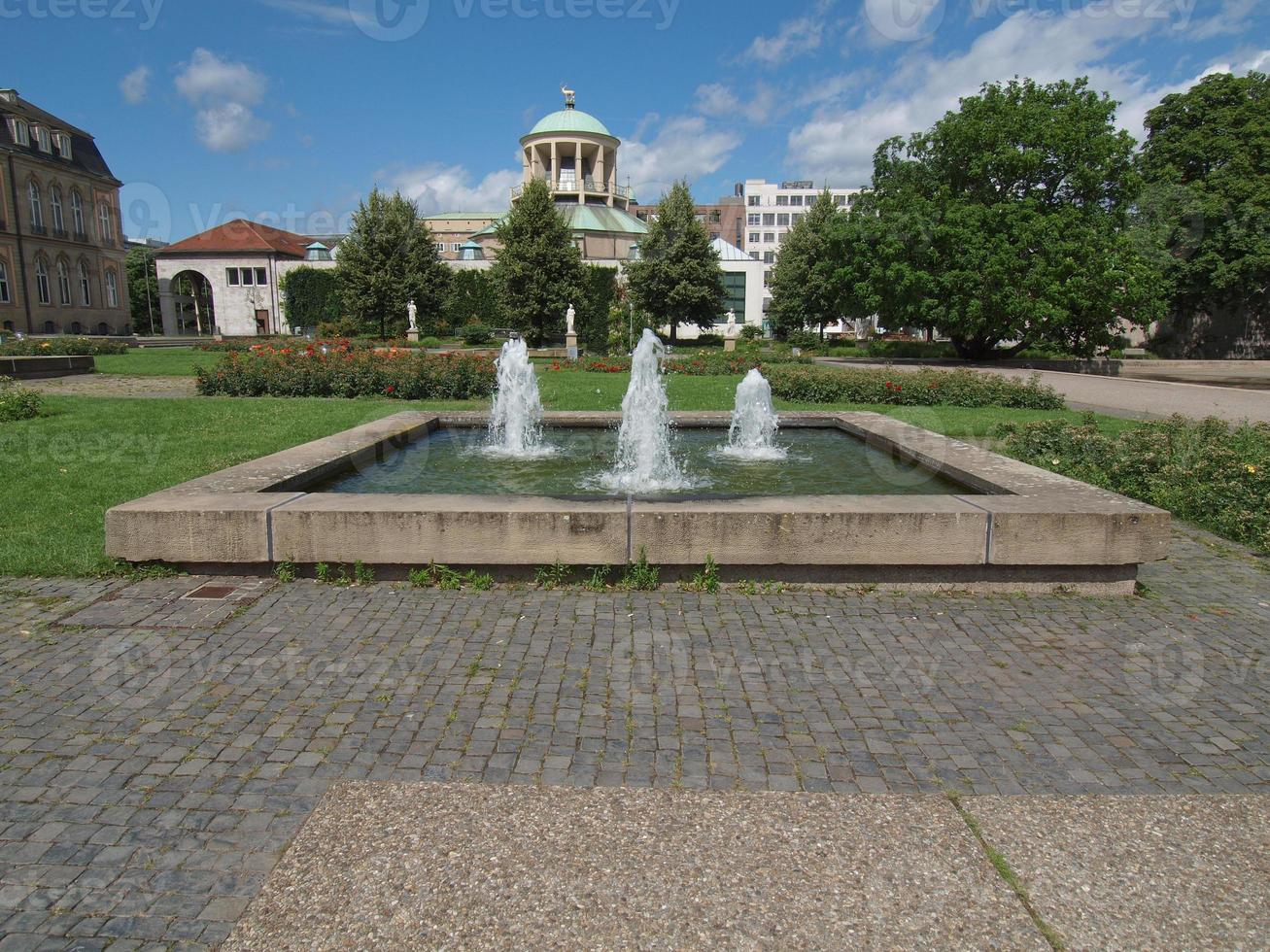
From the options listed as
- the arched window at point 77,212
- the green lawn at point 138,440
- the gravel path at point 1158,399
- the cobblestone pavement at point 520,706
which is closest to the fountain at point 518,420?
the green lawn at point 138,440

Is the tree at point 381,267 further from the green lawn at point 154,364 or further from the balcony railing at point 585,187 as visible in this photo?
the balcony railing at point 585,187

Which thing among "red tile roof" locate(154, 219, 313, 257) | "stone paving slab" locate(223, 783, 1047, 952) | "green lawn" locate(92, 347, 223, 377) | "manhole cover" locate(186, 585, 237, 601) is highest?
"red tile roof" locate(154, 219, 313, 257)

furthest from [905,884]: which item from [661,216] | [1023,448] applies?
[661,216]

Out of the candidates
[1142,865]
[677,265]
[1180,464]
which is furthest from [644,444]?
[677,265]

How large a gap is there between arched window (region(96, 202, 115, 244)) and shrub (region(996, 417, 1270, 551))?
69.4 m

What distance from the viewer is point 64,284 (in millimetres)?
58031

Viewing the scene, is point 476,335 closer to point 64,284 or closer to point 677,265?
point 677,265

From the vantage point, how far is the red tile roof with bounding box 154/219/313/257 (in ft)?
230

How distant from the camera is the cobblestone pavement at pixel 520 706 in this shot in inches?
121

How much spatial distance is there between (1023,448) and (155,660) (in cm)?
972

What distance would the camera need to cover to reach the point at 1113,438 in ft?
34.3

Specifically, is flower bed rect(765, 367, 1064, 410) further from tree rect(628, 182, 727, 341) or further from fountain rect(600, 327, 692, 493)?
tree rect(628, 182, 727, 341)

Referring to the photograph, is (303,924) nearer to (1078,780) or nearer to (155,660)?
(155,660)

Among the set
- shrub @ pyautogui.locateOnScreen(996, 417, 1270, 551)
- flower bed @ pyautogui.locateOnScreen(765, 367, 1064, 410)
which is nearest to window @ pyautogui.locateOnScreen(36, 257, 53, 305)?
flower bed @ pyautogui.locateOnScreen(765, 367, 1064, 410)
